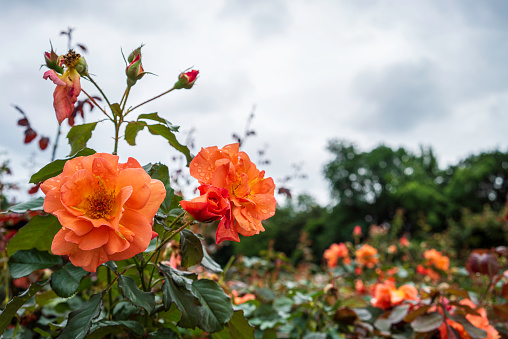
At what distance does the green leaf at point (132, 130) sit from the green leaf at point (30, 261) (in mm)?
276

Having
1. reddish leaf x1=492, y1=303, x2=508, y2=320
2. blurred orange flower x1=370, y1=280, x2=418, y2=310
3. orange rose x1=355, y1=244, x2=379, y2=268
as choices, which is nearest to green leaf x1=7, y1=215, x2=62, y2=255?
blurred orange flower x1=370, y1=280, x2=418, y2=310

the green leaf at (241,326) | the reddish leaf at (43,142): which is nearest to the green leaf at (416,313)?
the green leaf at (241,326)

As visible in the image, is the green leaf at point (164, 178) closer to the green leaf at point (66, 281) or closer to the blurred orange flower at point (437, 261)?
the green leaf at point (66, 281)

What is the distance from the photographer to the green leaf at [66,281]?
0.67 meters

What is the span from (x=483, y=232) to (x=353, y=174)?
11.9 meters

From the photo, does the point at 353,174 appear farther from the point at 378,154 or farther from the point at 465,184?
the point at 465,184

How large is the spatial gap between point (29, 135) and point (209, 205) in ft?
3.55

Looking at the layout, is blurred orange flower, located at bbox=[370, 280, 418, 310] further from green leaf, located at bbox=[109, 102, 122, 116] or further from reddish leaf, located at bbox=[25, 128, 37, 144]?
reddish leaf, located at bbox=[25, 128, 37, 144]

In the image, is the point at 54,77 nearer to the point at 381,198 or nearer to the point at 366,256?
the point at 366,256

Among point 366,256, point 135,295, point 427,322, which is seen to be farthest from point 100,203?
point 366,256

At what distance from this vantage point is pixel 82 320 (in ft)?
2.04

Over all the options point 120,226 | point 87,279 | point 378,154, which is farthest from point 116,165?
point 378,154

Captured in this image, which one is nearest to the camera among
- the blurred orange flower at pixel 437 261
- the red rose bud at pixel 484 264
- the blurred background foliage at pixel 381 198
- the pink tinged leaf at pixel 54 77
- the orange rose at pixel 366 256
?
the pink tinged leaf at pixel 54 77

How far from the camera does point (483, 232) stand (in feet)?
31.6
